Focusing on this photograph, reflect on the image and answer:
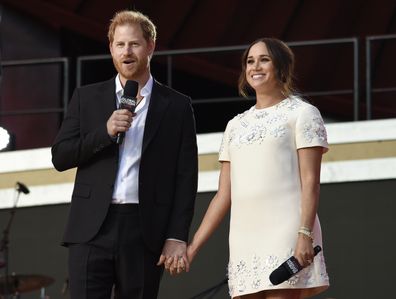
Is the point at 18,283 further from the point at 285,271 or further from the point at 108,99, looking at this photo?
the point at 285,271

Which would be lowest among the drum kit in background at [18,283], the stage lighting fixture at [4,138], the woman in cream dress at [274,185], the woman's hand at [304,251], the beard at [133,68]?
the woman's hand at [304,251]

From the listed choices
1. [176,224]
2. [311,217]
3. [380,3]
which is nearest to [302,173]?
[311,217]

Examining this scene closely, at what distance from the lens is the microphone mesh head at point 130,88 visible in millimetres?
3662

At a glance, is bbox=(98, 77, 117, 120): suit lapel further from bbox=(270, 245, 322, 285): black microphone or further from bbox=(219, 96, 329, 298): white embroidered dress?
bbox=(270, 245, 322, 285): black microphone

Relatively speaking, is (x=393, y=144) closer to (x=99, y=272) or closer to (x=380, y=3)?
(x=380, y=3)

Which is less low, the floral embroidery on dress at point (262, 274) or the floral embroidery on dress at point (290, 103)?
the floral embroidery on dress at point (290, 103)

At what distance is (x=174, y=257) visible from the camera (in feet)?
12.3

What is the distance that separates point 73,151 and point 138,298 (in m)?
0.54

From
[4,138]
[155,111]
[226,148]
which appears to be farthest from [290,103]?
[4,138]

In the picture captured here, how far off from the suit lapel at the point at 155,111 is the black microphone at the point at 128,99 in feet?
0.49

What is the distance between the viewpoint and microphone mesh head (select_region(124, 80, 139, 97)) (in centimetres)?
366

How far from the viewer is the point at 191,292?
770 centimetres

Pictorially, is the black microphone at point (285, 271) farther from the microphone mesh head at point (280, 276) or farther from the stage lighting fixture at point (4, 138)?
the stage lighting fixture at point (4, 138)

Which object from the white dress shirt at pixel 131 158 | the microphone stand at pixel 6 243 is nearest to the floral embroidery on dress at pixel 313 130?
the white dress shirt at pixel 131 158
